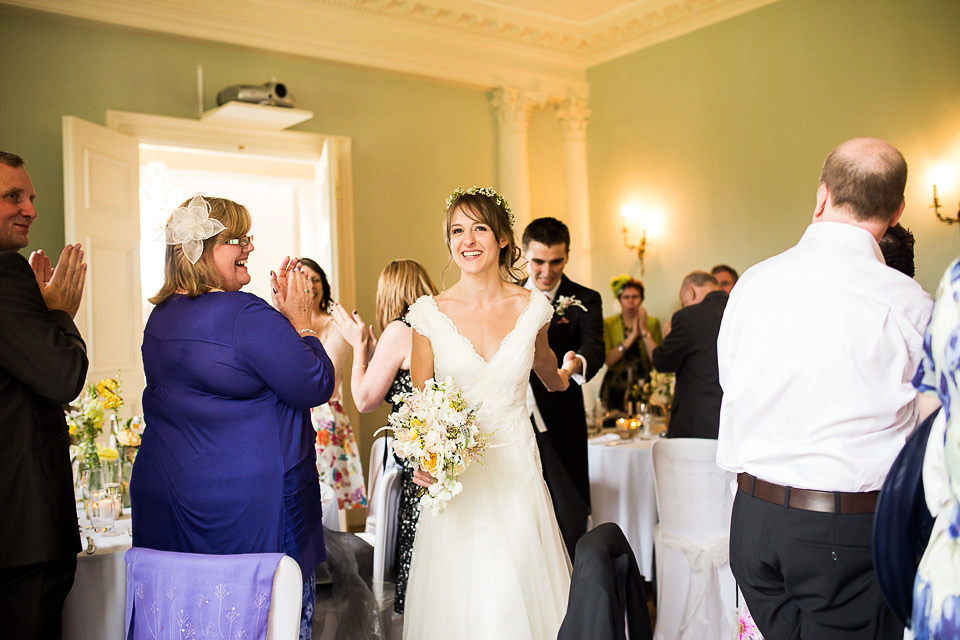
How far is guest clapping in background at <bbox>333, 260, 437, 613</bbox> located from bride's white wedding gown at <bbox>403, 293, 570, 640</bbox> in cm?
28

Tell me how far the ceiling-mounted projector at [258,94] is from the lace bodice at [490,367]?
4.16m

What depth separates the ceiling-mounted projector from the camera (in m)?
6.35

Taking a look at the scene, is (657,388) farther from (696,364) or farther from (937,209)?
(937,209)

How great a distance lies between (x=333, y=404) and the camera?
17.5 ft

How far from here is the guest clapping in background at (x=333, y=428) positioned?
5.21 metres

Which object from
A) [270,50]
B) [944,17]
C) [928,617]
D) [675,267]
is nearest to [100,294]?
[270,50]

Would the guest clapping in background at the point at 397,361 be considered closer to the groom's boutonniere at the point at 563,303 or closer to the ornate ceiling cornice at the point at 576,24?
the groom's boutonniere at the point at 563,303

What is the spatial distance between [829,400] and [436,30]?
646 cm

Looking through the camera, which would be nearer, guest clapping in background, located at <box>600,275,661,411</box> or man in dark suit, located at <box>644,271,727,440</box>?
man in dark suit, located at <box>644,271,727,440</box>

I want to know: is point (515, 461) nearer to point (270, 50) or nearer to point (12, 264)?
point (12, 264)

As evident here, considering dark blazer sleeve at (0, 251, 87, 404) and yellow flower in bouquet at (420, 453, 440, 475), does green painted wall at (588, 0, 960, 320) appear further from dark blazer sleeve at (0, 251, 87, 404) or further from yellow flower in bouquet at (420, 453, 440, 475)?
dark blazer sleeve at (0, 251, 87, 404)

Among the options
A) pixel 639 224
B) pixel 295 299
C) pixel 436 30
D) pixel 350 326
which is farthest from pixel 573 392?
pixel 436 30

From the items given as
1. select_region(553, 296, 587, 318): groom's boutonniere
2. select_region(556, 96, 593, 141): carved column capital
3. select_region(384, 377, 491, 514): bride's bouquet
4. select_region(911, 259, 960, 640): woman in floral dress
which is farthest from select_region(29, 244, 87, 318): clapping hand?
select_region(556, 96, 593, 141): carved column capital

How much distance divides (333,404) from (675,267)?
4.10m
